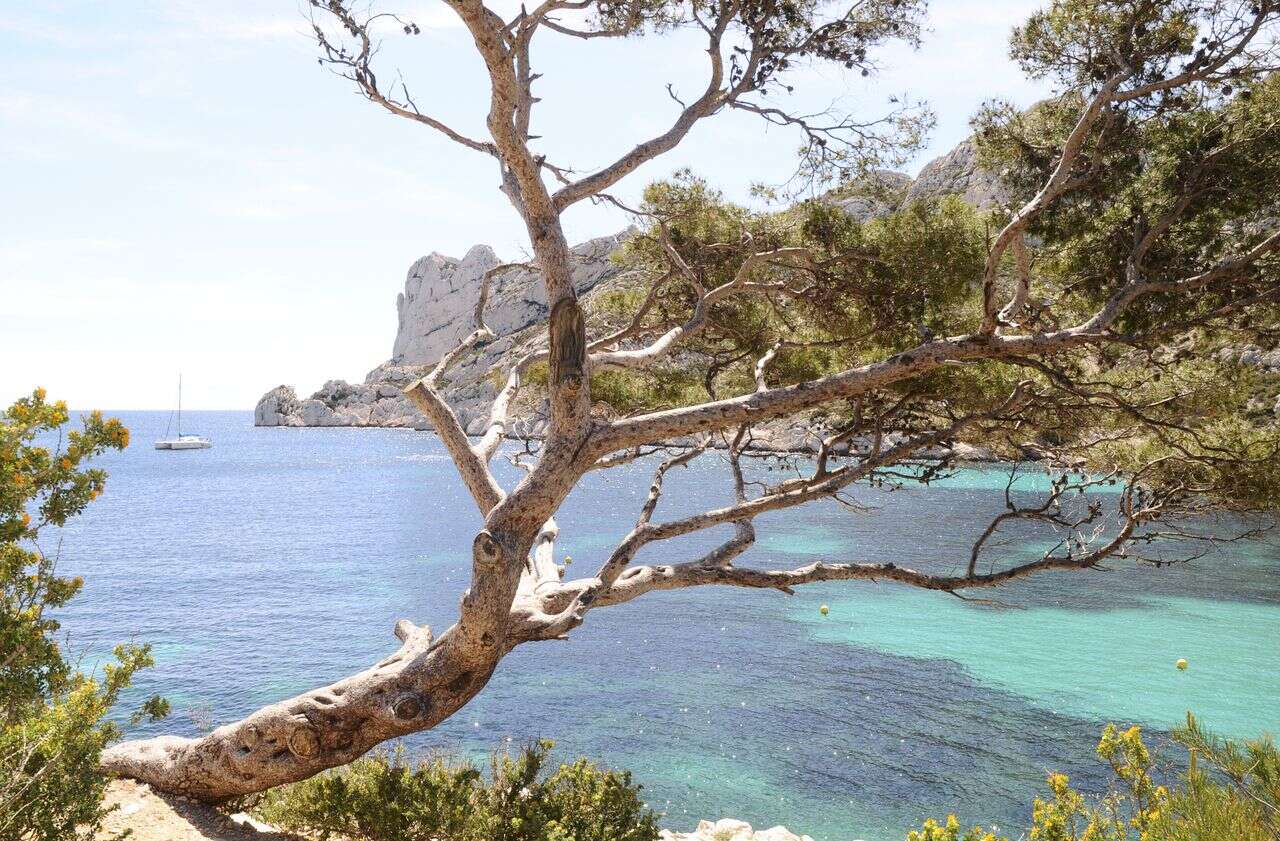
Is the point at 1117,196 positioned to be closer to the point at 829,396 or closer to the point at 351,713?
the point at 829,396

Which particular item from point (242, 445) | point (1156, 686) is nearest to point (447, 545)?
point (1156, 686)

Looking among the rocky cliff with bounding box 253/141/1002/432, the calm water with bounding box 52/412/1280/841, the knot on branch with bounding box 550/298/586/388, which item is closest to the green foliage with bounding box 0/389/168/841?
the knot on branch with bounding box 550/298/586/388

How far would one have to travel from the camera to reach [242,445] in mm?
109812

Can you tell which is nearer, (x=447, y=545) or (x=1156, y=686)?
(x=1156, y=686)

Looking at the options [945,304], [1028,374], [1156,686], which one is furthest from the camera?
[1156,686]

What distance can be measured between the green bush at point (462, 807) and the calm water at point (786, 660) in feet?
15.1

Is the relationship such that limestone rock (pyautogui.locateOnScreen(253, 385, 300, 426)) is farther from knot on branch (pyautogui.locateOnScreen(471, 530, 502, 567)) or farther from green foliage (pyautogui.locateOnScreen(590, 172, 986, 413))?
knot on branch (pyautogui.locateOnScreen(471, 530, 502, 567))

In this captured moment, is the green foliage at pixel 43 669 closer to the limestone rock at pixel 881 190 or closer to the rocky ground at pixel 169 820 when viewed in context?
the rocky ground at pixel 169 820

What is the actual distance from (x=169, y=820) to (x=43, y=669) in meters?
1.74

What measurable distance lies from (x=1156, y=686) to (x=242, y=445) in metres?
113

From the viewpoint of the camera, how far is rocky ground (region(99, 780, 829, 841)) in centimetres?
545

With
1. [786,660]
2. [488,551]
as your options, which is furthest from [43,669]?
[786,660]

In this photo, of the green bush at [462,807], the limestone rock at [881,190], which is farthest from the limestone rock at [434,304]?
the green bush at [462,807]

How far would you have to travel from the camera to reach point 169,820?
5.68m
